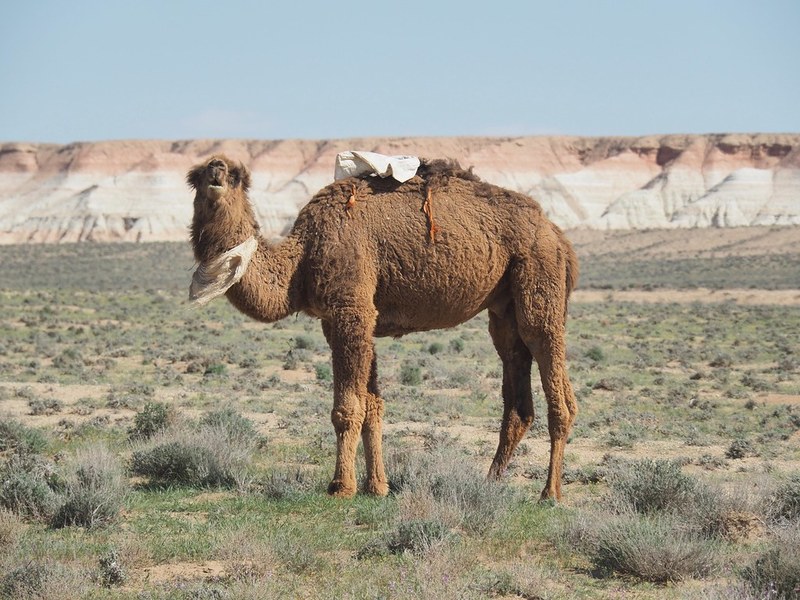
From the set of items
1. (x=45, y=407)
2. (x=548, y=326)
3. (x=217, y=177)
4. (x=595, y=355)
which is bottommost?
(x=595, y=355)

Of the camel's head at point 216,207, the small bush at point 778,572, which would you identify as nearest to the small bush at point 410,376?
the camel's head at point 216,207

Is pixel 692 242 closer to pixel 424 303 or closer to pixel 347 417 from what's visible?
pixel 424 303

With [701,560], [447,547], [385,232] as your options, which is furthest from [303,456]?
[701,560]

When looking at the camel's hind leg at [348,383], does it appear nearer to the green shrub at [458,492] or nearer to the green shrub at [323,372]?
the green shrub at [458,492]

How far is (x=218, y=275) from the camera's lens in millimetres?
8516

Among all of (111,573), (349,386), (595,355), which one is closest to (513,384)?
(349,386)

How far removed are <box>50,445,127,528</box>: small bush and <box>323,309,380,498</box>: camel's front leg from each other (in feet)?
5.87

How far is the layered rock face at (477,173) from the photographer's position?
10625 cm

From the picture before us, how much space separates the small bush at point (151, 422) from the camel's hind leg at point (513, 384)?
177 inches

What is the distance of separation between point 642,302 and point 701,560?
44.7m

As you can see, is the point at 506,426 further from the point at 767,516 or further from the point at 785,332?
the point at 785,332

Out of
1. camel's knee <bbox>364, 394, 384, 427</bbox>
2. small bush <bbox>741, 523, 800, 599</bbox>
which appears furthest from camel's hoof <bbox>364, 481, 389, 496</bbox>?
small bush <bbox>741, 523, 800, 599</bbox>

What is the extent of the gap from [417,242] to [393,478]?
2145 millimetres

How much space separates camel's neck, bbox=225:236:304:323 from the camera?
866 cm
